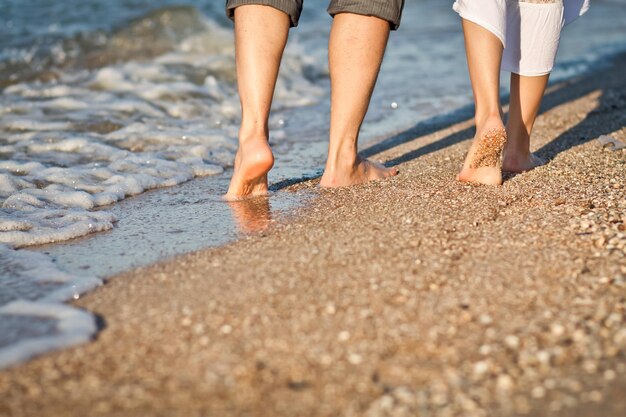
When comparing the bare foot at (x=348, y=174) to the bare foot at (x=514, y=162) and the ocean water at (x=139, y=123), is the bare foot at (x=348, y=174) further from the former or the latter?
the bare foot at (x=514, y=162)

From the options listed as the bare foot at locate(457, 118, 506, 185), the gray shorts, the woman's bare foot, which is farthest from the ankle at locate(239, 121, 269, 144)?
the bare foot at locate(457, 118, 506, 185)

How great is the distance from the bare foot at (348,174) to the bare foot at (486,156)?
0.34 meters

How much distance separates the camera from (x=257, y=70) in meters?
2.63

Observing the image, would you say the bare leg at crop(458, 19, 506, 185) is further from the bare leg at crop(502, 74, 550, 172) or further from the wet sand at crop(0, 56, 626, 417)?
the bare leg at crop(502, 74, 550, 172)

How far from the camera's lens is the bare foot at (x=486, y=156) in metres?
2.60

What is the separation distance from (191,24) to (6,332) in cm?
721

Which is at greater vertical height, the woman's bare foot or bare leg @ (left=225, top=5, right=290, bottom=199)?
bare leg @ (left=225, top=5, right=290, bottom=199)

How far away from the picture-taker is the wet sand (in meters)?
1.47

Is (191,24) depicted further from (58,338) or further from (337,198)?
(58,338)

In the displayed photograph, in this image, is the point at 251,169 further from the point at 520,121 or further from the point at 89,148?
the point at 89,148

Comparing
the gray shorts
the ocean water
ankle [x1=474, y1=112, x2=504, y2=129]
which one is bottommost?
the ocean water

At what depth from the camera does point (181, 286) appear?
77.7 inches

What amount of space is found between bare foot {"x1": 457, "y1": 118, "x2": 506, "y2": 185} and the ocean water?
615 millimetres

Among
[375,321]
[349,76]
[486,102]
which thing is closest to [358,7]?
[349,76]
